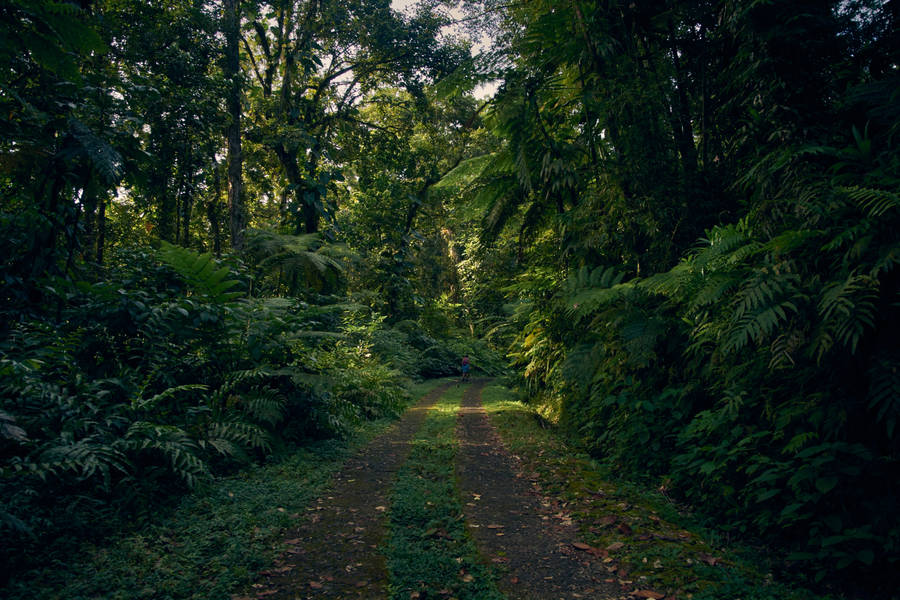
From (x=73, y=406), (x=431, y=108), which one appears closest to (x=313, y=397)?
(x=73, y=406)

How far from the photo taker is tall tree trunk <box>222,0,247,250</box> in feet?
30.8

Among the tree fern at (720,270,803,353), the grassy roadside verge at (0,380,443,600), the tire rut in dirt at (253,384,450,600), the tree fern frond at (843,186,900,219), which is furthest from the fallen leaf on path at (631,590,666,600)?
the tree fern frond at (843,186,900,219)

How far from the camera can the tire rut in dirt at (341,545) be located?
2.84 meters

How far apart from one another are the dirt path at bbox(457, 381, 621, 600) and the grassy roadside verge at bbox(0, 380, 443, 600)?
1641 millimetres

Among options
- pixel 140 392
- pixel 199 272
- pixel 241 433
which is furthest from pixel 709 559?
pixel 199 272

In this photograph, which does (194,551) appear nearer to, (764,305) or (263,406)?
(263,406)

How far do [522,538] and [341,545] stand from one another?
146 centimetres

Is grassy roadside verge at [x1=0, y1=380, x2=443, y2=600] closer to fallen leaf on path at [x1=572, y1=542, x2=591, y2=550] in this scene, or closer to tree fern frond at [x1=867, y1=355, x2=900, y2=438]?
fallen leaf on path at [x1=572, y1=542, x2=591, y2=550]

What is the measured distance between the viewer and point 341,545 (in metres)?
3.48

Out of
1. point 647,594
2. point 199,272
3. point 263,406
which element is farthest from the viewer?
point 199,272

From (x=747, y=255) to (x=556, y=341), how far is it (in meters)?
5.04

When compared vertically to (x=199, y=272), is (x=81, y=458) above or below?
below

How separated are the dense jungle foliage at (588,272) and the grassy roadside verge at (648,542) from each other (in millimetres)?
291

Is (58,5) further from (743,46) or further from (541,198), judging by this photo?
(541,198)
